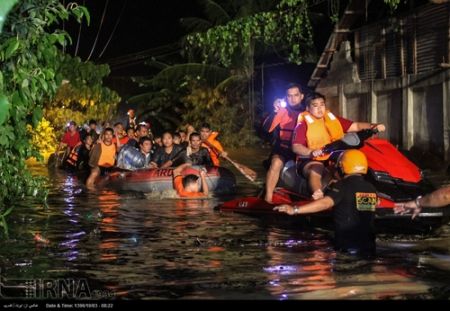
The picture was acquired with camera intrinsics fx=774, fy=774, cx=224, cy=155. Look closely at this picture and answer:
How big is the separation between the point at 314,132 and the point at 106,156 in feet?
29.1

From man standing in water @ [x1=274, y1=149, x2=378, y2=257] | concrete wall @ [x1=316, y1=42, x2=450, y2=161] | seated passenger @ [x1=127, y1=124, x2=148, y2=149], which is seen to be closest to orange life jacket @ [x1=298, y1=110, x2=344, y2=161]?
man standing in water @ [x1=274, y1=149, x2=378, y2=257]

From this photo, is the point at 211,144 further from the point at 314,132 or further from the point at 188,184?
the point at 314,132

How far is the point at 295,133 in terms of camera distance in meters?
10.6

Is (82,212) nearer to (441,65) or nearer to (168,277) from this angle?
(168,277)

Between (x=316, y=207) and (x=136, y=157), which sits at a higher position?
(x=136, y=157)

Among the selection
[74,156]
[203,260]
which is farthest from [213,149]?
[203,260]

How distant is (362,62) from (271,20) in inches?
181

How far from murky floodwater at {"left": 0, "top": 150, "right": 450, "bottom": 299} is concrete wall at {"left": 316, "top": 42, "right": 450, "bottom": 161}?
709cm

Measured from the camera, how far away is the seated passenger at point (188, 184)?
15.3 m

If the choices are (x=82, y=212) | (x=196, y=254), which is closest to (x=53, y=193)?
(x=82, y=212)

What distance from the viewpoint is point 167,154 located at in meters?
16.5

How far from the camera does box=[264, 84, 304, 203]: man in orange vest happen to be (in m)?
11.1

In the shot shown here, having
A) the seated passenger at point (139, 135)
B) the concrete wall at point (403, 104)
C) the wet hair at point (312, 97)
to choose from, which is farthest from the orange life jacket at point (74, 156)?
the wet hair at point (312, 97)

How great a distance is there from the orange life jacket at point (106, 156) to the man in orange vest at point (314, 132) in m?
8.60
